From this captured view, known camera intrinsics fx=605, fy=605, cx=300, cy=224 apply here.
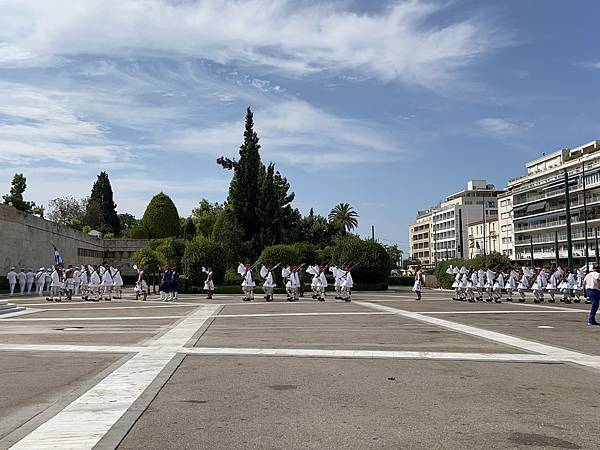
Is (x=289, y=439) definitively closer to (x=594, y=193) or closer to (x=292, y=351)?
(x=292, y=351)

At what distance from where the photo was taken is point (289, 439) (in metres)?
5.95

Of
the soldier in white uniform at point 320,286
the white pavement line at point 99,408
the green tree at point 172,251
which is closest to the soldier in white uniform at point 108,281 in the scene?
the soldier in white uniform at point 320,286

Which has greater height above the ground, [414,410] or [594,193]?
[594,193]

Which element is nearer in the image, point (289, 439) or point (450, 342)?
point (289, 439)

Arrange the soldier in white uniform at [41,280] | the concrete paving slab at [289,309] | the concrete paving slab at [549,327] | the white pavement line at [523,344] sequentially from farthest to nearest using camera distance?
the soldier in white uniform at [41,280] < the concrete paving slab at [289,309] < the concrete paving slab at [549,327] < the white pavement line at [523,344]

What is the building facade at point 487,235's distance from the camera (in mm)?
106812

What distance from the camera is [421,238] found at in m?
154

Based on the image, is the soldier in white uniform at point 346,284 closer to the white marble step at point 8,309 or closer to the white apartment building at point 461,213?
the white marble step at point 8,309

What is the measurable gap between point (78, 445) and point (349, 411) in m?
2.99

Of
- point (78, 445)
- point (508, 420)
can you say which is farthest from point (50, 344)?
point (508, 420)

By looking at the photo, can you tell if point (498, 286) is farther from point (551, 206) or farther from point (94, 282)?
point (551, 206)

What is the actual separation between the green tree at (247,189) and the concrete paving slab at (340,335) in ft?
122

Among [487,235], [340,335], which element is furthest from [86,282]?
[487,235]

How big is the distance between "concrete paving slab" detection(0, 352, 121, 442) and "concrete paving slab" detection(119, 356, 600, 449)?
4.62 ft
